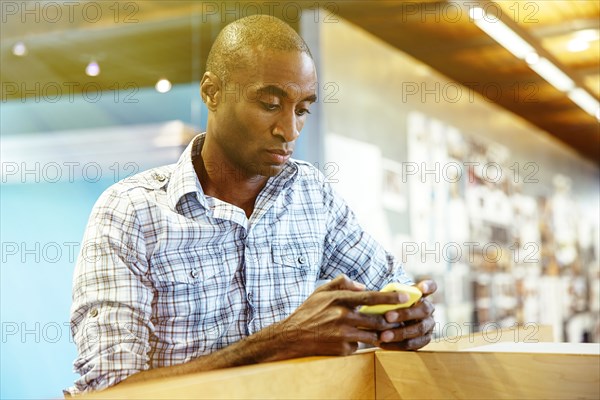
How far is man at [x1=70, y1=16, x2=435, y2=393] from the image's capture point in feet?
3.97

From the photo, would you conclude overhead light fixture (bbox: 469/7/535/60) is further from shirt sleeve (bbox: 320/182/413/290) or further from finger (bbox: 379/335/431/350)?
finger (bbox: 379/335/431/350)

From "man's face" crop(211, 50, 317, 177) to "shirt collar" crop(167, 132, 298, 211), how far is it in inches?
3.1

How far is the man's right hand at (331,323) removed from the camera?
117 cm

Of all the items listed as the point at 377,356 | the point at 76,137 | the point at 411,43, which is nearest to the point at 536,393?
the point at 377,356

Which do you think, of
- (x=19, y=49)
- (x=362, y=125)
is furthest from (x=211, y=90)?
(x=362, y=125)

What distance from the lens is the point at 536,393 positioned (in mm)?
1101

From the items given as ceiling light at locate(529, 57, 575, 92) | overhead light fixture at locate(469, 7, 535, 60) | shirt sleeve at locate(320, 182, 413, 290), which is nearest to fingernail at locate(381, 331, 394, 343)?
shirt sleeve at locate(320, 182, 413, 290)

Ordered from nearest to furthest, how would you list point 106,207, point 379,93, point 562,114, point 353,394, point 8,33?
point 353,394, point 106,207, point 8,33, point 379,93, point 562,114

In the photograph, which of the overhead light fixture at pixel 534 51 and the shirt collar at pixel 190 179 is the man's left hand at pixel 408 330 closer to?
the shirt collar at pixel 190 179

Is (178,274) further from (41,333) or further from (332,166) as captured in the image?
(332,166)

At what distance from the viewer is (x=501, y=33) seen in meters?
4.10

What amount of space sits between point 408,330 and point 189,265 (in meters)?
0.42

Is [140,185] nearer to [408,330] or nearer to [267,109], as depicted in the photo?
[267,109]

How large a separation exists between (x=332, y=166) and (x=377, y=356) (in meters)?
2.43
